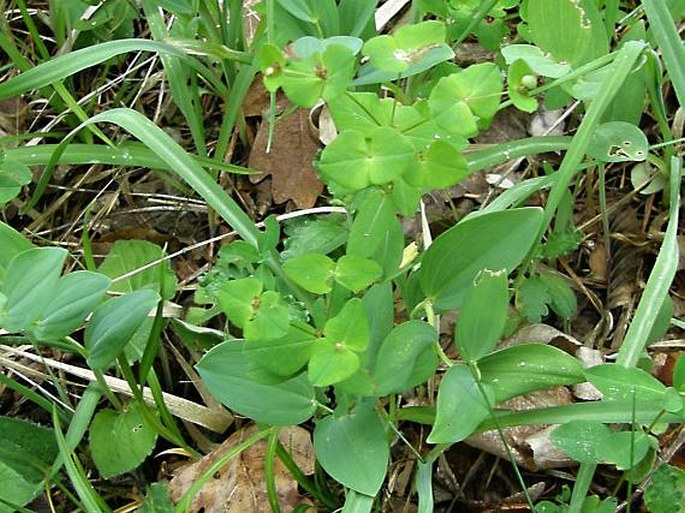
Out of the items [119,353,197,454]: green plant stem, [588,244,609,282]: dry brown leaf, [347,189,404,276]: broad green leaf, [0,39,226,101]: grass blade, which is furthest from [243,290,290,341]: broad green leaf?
[588,244,609,282]: dry brown leaf

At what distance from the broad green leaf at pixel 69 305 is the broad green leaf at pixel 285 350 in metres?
0.24

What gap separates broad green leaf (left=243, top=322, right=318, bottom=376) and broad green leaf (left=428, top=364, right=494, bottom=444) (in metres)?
0.17

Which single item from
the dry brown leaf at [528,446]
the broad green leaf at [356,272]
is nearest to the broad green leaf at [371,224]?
the broad green leaf at [356,272]

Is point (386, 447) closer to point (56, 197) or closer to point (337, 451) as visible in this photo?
point (337, 451)

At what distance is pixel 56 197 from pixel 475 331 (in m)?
1.02

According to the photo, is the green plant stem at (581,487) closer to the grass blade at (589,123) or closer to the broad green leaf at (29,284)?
the grass blade at (589,123)

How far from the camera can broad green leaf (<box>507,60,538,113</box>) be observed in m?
1.04

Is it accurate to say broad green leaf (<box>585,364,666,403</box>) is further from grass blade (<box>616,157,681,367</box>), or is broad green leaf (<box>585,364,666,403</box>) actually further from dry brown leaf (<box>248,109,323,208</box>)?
dry brown leaf (<box>248,109,323,208</box>)

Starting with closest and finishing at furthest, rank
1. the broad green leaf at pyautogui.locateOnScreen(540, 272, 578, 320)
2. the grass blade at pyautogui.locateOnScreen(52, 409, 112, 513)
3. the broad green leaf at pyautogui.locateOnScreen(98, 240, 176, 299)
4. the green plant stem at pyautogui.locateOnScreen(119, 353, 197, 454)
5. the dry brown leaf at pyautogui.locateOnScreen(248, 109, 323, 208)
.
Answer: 1. the grass blade at pyautogui.locateOnScreen(52, 409, 112, 513)
2. the green plant stem at pyautogui.locateOnScreen(119, 353, 197, 454)
3. the broad green leaf at pyautogui.locateOnScreen(540, 272, 578, 320)
4. the broad green leaf at pyautogui.locateOnScreen(98, 240, 176, 299)
5. the dry brown leaf at pyautogui.locateOnScreen(248, 109, 323, 208)

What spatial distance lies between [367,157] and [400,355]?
0.25 m

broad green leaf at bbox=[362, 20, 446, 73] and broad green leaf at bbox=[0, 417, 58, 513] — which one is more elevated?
broad green leaf at bbox=[362, 20, 446, 73]

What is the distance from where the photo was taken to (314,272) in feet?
3.39

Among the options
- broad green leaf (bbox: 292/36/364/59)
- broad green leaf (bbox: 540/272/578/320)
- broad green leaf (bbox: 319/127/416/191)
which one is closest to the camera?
broad green leaf (bbox: 319/127/416/191)

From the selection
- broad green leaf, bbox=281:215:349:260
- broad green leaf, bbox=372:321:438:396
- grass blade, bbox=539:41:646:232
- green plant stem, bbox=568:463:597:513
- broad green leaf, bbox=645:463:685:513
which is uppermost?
grass blade, bbox=539:41:646:232
